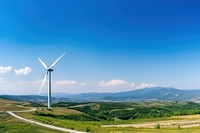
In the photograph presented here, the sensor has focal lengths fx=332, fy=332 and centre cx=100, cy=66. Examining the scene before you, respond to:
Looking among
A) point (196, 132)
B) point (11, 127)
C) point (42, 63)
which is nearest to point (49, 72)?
point (42, 63)

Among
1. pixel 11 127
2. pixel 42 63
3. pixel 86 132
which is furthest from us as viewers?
pixel 42 63

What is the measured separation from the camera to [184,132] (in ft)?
231

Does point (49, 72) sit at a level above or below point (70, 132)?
above

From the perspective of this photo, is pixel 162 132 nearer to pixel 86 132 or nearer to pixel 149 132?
pixel 149 132

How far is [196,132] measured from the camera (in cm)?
6944

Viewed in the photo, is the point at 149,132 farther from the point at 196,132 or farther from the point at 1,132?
the point at 1,132

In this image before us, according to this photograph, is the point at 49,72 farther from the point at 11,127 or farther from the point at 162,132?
the point at 162,132

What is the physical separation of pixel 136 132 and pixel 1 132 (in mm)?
29553

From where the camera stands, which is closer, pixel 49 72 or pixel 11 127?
pixel 11 127

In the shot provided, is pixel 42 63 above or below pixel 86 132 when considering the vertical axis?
above

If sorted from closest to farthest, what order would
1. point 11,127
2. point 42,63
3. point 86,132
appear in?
point 86,132, point 11,127, point 42,63

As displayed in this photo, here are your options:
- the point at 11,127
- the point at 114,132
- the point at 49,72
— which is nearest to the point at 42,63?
the point at 49,72

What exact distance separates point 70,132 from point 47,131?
18.5 ft

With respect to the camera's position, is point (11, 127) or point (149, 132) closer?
point (149, 132)
